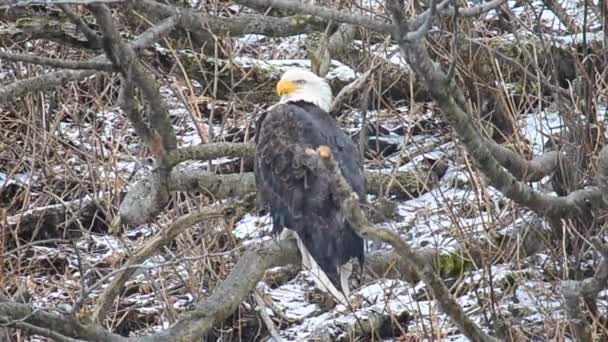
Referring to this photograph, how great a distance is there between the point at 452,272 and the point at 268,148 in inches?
38.8

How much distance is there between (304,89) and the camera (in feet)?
16.5

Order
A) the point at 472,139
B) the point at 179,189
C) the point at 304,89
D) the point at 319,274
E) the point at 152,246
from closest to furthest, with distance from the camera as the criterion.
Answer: the point at 472,139 < the point at 152,246 < the point at 319,274 < the point at 179,189 < the point at 304,89

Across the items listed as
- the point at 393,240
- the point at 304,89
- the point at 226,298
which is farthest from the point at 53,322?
the point at 304,89

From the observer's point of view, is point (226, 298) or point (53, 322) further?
point (226, 298)

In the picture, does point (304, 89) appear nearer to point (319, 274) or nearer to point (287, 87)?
point (287, 87)

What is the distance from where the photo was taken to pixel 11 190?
20.6 feet

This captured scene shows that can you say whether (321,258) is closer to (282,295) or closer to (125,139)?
(282,295)

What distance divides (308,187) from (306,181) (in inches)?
0.9

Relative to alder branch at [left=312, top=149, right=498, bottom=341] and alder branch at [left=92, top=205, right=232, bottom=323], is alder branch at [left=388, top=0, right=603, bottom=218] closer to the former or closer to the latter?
alder branch at [left=312, top=149, right=498, bottom=341]

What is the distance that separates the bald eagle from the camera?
4.38 metres

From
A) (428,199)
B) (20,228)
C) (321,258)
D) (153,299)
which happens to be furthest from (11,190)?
(321,258)

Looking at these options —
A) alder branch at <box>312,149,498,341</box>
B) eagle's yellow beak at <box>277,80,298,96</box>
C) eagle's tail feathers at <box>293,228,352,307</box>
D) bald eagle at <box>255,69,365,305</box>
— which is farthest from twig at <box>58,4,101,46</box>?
eagle's yellow beak at <box>277,80,298,96</box>

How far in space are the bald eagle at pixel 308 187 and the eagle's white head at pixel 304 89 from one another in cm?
18

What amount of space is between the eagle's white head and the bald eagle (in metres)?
0.18
